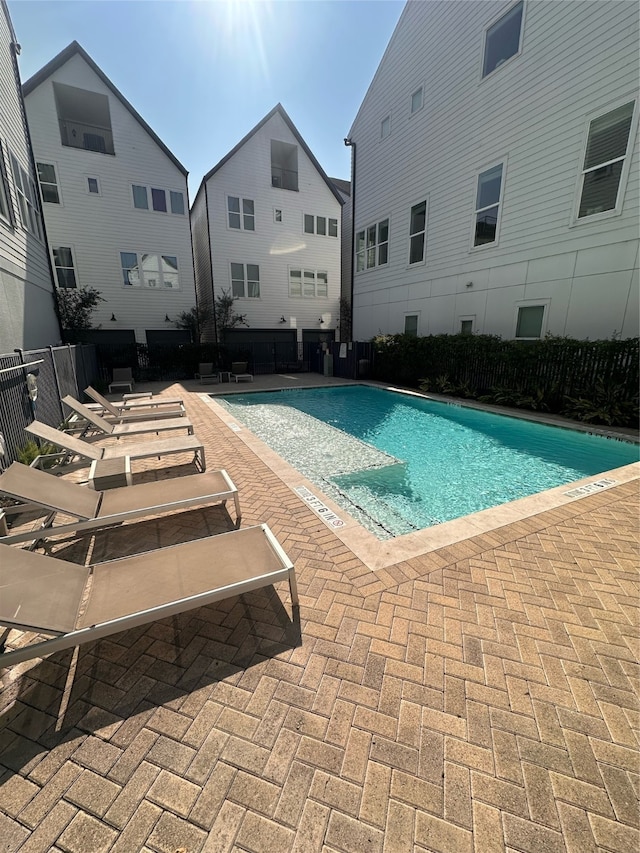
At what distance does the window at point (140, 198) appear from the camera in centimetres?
1820

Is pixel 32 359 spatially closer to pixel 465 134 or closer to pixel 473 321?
pixel 473 321

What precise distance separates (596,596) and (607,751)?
1.38m

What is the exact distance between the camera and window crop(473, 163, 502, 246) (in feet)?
38.2

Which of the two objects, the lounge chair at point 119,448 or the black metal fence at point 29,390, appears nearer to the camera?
the lounge chair at point 119,448

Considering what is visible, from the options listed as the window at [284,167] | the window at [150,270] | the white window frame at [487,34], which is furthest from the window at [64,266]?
the white window frame at [487,34]

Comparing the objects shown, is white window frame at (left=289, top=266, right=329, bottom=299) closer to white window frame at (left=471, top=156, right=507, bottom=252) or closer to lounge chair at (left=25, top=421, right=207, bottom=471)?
white window frame at (left=471, top=156, right=507, bottom=252)

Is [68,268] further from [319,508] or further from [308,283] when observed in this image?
[319,508]

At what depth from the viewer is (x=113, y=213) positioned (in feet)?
58.7

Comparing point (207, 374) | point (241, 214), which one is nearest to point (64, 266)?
point (207, 374)

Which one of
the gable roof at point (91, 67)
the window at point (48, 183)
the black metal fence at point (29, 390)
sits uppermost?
the gable roof at point (91, 67)

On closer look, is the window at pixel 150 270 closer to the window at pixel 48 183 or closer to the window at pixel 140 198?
the window at pixel 140 198

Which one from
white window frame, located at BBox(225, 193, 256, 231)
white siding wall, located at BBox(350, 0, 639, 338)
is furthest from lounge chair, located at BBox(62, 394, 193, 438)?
white window frame, located at BBox(225, 193, 256, 231)

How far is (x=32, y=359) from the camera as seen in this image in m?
6.69

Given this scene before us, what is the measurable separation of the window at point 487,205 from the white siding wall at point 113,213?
1451 centimetres
